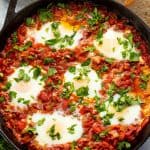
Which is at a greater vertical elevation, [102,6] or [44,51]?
[102,6]

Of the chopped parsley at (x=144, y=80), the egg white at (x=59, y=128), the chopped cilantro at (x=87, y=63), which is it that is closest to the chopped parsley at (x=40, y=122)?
the egg white at (x=59, y=128)

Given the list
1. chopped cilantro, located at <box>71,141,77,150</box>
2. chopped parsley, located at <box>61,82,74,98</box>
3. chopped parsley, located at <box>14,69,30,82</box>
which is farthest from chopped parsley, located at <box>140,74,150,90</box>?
chopped parsley, located at <box>14,69,30,82</box>

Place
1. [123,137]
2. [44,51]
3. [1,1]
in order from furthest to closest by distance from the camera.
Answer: [1,1]
[44,51]
[123,137]

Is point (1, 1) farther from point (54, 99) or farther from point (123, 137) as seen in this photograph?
point (123, 137)

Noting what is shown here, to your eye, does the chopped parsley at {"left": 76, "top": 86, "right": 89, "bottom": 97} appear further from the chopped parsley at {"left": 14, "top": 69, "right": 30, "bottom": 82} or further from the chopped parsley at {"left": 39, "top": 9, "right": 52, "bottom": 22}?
the chopped parsley at {"left": 39, "top": 9, "right": 52, "bottom": 22}

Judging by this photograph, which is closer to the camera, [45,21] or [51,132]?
[51,132]

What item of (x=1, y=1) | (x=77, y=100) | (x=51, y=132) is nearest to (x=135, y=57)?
(x=77, y=100)

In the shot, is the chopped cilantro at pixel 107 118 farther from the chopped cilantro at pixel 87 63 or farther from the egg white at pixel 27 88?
the egg white at pixel 27 88
